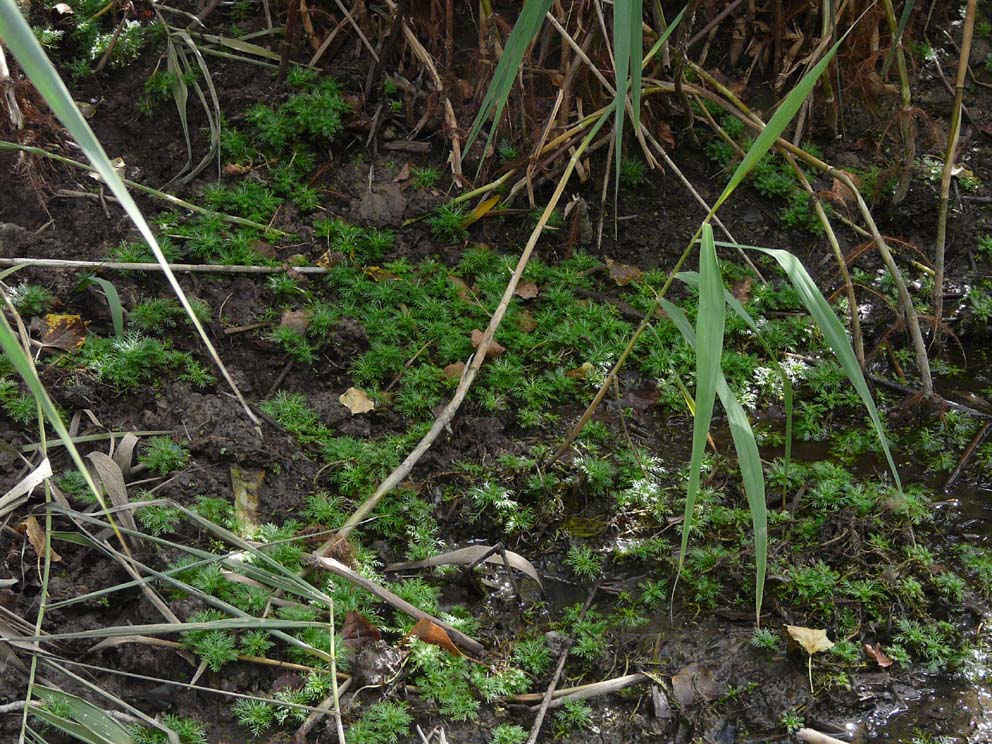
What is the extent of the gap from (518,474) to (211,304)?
1128 millimetres

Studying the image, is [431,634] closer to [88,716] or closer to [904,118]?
[88,716]

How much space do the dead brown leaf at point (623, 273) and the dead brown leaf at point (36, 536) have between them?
6.43 ft

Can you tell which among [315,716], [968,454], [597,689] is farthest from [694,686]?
[968,454]

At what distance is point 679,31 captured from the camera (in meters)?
3.21

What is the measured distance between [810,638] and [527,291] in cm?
147

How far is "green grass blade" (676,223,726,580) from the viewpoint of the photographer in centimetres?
155

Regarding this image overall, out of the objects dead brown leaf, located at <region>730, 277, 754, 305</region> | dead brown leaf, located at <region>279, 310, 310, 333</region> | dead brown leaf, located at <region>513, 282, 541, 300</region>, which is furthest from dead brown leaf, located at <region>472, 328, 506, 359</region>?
dead brown leaf, located at <region>730, 277, 754, 305</region>

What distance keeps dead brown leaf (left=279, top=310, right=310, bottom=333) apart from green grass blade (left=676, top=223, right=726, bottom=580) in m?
1.61

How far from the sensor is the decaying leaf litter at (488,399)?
2.10 metres

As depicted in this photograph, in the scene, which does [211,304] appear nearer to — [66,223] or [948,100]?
[66,223]

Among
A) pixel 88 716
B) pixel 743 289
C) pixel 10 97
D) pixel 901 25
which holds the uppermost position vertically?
pixel 901 25

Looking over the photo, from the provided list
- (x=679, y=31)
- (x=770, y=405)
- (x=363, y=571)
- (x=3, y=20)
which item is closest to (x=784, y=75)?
(x=679, y=31)

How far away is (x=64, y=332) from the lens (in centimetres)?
275

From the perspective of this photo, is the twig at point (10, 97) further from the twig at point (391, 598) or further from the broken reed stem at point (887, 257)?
the broken reed stem at point (887, 257)
